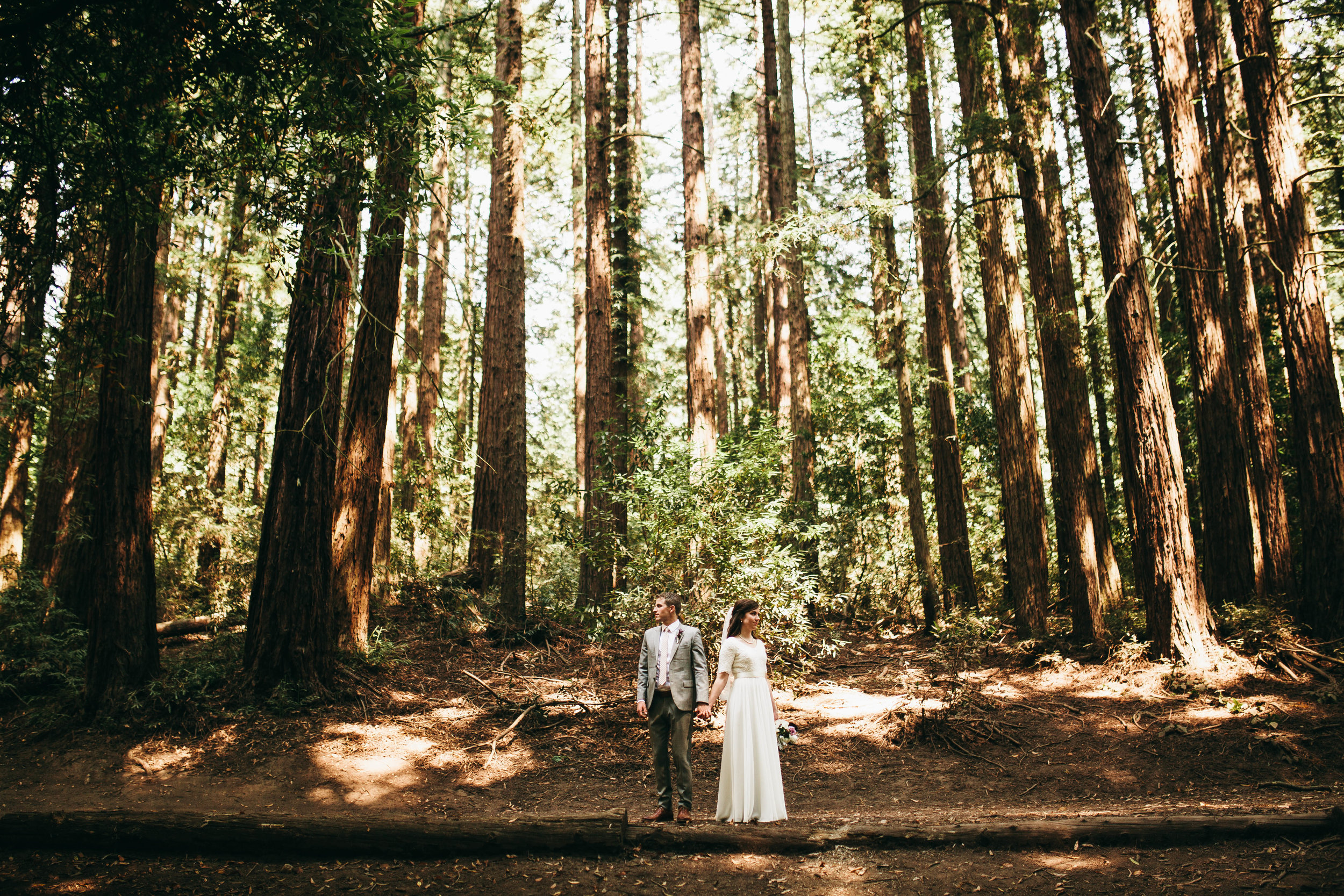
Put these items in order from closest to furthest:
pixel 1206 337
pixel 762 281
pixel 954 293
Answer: pixel 1206 337
pixel 954 293
pixel 762 281

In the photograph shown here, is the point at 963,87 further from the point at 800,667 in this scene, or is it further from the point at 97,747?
the point at 97,747

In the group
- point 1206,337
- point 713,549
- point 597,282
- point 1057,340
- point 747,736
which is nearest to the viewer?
point 747,736

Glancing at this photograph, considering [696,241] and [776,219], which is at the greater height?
[776,219]

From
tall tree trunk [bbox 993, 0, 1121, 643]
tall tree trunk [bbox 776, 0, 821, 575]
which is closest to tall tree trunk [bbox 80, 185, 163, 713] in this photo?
tall tree trunk [bbox 993, 0, 1121, 643]

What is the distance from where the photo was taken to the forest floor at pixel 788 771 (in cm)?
521

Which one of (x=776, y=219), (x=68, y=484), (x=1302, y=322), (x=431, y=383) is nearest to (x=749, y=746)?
(x=1302, y=322)

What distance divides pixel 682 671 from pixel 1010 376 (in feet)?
27.6

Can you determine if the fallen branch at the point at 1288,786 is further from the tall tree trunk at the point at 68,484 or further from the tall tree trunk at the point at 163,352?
the tall tree trunk at the point at 163,352

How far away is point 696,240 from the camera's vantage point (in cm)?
1404

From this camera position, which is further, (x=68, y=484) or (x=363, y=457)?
(x=68, y=484)

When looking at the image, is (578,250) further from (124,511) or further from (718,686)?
(718,686)

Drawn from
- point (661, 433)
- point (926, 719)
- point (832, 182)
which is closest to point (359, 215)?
point (661, 433)

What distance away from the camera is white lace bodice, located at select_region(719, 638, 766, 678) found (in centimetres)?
609

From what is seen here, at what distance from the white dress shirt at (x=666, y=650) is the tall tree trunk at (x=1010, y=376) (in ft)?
25.2
